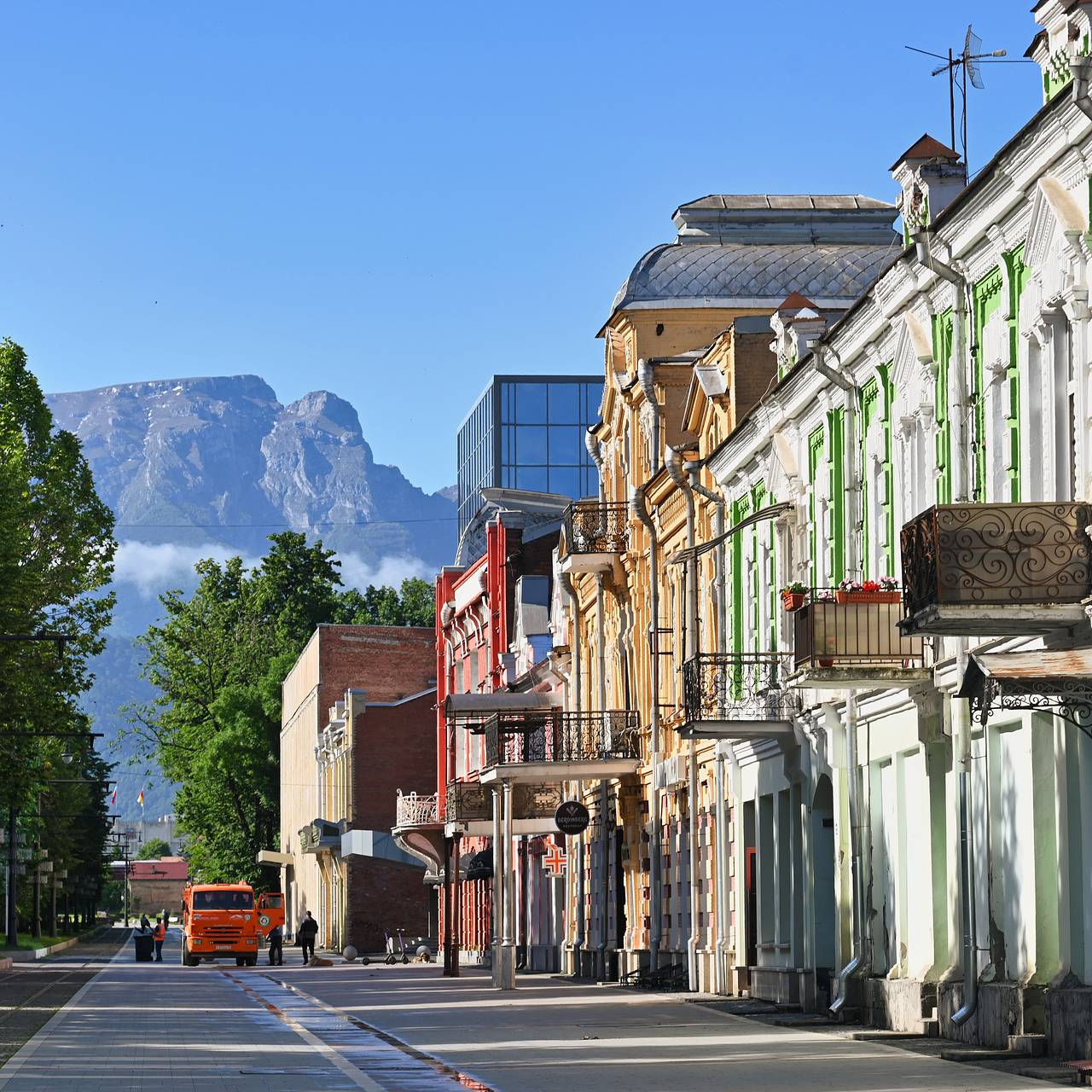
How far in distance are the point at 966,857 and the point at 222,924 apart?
4553cm

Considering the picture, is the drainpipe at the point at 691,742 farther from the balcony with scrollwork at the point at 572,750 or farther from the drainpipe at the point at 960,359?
the drainpipe at the point at 960,359

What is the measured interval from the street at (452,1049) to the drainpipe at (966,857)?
0.87 m

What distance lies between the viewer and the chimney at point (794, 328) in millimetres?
29078

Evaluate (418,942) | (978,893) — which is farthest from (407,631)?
(978,893)

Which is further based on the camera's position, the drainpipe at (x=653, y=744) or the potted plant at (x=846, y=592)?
the drainpipe at (x=653, y=744)

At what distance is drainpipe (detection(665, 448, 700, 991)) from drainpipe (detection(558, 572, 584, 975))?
897cm

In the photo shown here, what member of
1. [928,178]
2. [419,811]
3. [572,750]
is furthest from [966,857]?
[419,811]

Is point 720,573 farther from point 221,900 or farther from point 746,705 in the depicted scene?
point 221,900

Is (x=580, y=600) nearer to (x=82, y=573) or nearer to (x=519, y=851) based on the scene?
(x=519, y=851)

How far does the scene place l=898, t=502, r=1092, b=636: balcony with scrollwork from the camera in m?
17.1

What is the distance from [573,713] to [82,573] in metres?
20.2

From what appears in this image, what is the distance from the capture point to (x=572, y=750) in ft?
132

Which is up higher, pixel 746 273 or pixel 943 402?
pixel 746 273

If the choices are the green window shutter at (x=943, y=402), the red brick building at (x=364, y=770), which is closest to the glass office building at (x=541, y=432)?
the red brick building at (x=364, y=770)
